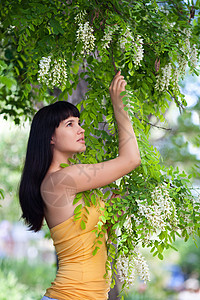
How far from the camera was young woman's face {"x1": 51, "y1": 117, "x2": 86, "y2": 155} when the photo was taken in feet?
5.32

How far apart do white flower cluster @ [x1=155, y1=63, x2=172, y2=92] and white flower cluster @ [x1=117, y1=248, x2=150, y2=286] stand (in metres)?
0.77

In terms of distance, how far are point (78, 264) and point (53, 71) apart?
792 mm

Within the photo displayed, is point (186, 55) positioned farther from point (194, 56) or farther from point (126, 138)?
point (126, 138)

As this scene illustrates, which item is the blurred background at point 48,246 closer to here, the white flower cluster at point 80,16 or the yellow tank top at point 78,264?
the white flower cluster at point 80,16

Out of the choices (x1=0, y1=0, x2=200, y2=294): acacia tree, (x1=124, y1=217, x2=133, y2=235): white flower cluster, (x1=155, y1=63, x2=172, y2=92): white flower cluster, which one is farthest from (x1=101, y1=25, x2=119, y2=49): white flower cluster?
(x1=124, y1=217, x2=133, y2=235): white flower cluster

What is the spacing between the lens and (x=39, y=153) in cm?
165

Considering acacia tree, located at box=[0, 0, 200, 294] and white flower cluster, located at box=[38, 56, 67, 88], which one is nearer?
acacia tree, located at box=[0, 0, 200, 294]

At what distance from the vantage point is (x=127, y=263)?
167cm

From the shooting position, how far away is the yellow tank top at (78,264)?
4.89ft

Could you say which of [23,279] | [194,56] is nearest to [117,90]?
[194,56]

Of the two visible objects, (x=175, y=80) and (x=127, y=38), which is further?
(x=175, y=80)

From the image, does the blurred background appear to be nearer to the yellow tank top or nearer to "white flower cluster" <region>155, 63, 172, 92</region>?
"white flower cluster" <region>155, 63, 172, 92</region>

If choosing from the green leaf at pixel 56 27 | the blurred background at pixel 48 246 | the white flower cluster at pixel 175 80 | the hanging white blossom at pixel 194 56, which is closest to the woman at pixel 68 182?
the green leaf at pixel 56 27

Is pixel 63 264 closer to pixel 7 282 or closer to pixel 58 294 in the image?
pixel 58 294
